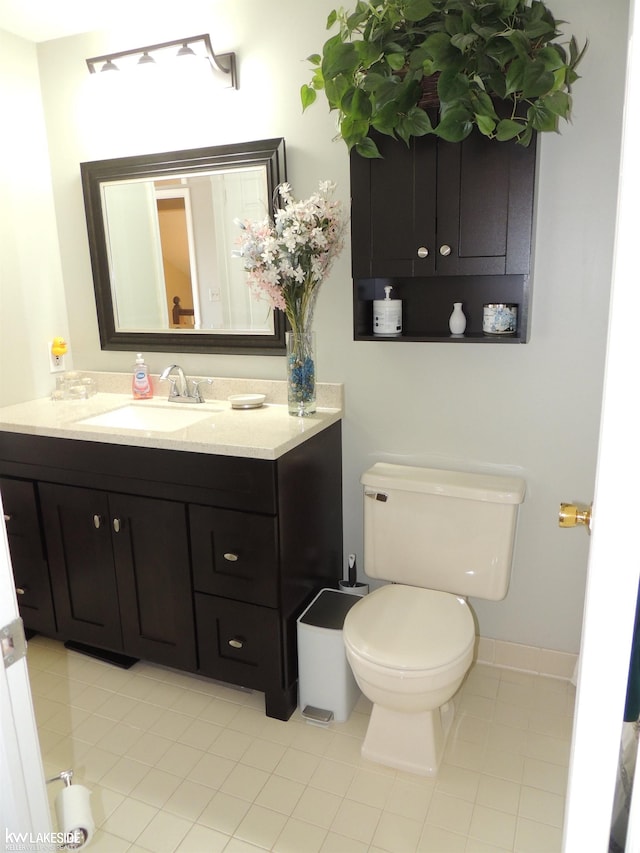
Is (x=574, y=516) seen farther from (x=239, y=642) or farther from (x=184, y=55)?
(x=184, y=55)

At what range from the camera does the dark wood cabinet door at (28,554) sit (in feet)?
7.31

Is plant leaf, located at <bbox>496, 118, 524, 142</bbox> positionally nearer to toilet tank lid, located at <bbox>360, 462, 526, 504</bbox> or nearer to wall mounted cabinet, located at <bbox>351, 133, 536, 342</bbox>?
wall mounted cabinet, located at <bbox>351, 133, 536, 342</bbox>

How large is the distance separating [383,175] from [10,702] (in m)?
1.63

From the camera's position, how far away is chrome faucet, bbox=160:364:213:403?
2438 mm

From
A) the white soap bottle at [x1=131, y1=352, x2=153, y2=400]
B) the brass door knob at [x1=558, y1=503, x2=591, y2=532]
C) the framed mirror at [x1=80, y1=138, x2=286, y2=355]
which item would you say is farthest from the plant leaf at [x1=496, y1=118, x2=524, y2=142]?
the white soap bottle at [x1=131, y1=352, x2=153, y2=400]

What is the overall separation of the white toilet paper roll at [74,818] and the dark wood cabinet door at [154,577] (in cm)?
109

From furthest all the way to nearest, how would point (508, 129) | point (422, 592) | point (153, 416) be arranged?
point (153, 416), point (422, 592), point (508, 129)

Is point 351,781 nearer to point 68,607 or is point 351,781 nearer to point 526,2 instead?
point 68,607

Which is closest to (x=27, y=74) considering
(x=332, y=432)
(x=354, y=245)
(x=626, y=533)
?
(x=354, y=245)

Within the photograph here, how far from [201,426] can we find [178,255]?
77 centimetres

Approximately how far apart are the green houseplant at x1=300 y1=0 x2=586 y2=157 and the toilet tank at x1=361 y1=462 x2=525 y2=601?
101 centimetres

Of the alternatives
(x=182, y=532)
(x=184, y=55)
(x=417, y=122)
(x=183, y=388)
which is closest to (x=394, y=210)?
(x=417, y=122)

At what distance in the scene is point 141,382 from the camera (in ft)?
8.23

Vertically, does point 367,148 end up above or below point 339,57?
below
